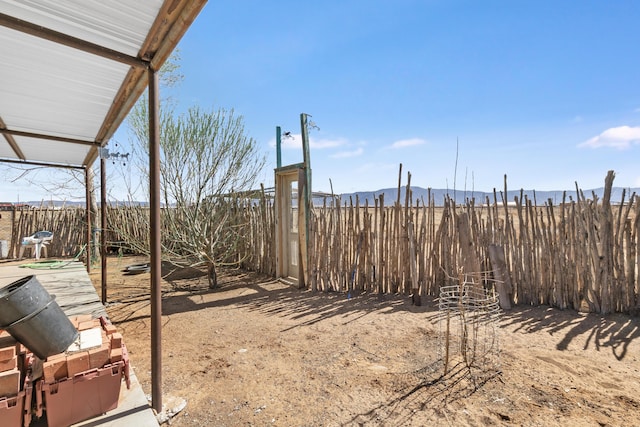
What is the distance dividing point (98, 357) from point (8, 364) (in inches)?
15.7

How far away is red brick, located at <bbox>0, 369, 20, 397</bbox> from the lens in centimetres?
165

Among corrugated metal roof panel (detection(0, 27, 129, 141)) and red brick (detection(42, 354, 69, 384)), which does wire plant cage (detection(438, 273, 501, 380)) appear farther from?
corrugated metal roof panel (detection(0, 27, 129, 141))

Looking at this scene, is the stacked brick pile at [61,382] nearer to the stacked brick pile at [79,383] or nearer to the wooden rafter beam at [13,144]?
the stacked brick pile at [79,383]

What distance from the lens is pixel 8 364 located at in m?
1.71

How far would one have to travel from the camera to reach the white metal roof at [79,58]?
1.71m

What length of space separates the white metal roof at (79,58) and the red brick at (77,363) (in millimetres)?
1843

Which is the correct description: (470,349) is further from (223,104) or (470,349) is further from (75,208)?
(75,208)

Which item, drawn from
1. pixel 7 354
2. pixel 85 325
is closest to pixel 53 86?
pixel 85 325

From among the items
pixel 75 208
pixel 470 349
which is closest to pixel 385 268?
pixel 470 349

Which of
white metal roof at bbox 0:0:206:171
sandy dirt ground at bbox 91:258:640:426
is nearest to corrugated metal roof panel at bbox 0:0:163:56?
white metal roof at bbox 0:0:206:171

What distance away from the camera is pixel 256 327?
369 cm

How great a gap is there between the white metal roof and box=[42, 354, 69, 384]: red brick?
186 centimetres

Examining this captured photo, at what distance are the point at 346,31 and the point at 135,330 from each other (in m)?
4.86

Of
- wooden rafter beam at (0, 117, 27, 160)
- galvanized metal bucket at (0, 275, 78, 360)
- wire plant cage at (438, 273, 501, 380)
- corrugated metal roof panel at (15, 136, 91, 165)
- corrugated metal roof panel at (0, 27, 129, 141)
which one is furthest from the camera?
corrugated metal roof panel at (15, 136, 91, 165)
